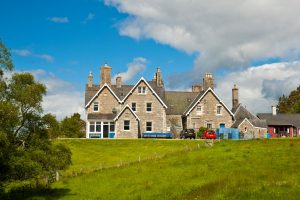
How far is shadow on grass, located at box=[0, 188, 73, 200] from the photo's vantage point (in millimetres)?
30484

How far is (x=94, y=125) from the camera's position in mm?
70625

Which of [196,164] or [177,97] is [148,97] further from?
[196,164]

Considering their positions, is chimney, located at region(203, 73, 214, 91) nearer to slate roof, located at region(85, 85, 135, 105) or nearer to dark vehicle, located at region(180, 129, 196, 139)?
dark vehicle, located at region(180, 129, 196, 139)

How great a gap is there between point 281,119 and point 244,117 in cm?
1582

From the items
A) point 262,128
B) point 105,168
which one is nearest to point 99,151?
point 105,168

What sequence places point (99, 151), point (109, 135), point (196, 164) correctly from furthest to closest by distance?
1. point (109, 135)
2. point (99, 151)
3. point (196, 164)

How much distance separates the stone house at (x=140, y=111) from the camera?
2761 inches

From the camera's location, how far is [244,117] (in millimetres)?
76062

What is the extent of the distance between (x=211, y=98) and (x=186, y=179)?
44.9 metres

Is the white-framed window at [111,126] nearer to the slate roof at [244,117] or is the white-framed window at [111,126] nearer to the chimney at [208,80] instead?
the chimney at [208,80]

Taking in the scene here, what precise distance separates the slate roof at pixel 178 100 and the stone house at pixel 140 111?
0.56ft

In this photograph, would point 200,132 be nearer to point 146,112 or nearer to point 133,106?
point 146,112

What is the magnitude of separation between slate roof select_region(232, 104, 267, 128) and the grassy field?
24.2 metres

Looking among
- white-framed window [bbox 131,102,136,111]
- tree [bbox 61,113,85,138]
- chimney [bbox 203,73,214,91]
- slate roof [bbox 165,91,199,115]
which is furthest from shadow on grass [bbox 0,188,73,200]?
chimney [bbox 203,73,214,91]
